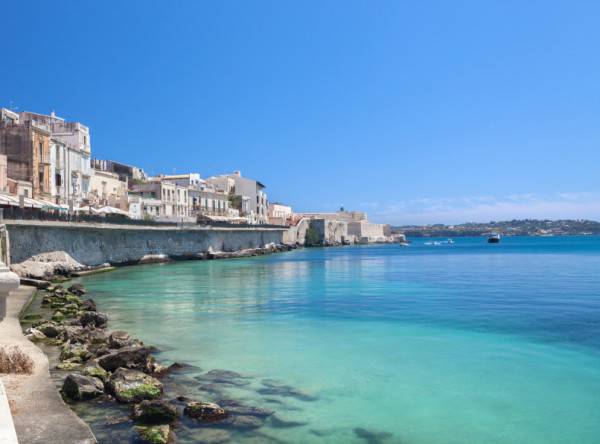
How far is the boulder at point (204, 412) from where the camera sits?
317 inches

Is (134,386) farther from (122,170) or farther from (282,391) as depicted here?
(122,170)

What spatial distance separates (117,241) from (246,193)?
49.1 m

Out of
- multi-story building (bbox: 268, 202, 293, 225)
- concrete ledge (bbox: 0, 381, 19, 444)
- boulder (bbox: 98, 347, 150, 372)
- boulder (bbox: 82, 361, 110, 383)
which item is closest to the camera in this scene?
concrete ledge (bbox: 0, 381, 19, 444)

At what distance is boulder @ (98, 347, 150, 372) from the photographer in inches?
405

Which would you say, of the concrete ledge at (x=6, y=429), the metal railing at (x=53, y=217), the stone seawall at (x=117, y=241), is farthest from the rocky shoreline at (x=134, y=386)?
the stone seawall at (x=117, y=241)

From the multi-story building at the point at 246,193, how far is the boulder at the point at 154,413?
79.3m

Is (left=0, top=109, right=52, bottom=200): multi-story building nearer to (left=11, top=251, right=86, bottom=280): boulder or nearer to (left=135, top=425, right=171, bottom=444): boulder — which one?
(left=11, top=251, right=86, bottom=280): boulder

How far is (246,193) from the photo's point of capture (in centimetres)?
9288

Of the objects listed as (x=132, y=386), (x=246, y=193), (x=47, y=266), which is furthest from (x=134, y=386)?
(x=246, y=193)

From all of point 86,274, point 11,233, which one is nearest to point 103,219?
point 86,274

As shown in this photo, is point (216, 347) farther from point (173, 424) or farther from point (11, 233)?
point (11, 233)

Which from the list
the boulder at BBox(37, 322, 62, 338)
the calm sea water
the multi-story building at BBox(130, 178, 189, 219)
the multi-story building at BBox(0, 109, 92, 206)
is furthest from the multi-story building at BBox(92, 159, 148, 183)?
the boulder at BBox(37, 322, 62, 338)

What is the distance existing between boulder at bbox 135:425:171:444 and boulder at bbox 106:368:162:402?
121cm

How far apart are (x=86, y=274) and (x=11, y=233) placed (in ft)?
22.7
